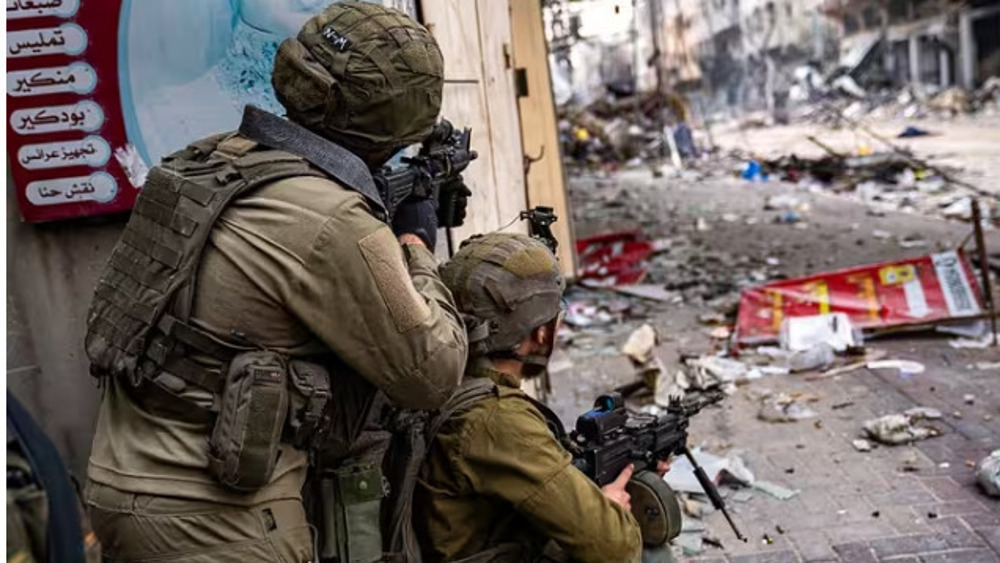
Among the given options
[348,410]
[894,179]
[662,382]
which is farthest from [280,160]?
[894,179]

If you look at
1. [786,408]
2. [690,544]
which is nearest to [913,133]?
[786,408]

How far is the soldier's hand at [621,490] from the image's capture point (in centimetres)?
230

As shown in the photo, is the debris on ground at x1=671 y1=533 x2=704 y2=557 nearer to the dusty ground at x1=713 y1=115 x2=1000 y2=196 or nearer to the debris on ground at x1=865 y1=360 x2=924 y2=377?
the debris on ground at x1=865 y1=360 x2=924 y2=377

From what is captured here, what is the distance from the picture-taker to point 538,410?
2199 millimetres

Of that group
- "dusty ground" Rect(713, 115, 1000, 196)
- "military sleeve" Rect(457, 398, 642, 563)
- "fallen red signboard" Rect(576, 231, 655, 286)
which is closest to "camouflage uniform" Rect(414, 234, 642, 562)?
"military sleeve" Rect(457, 398, 642, 563)

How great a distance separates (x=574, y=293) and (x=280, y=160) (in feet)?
21.4

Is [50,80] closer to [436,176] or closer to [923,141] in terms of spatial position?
[436,176]

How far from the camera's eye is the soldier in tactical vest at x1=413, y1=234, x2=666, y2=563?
2.05m

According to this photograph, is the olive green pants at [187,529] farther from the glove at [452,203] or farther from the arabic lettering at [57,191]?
the arabic lettering at [57,191]

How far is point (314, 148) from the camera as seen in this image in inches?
73.4

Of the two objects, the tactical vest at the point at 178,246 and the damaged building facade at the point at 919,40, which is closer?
the tactical vest at the point at 178,246

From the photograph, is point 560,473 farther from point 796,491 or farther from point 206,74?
point 796,491

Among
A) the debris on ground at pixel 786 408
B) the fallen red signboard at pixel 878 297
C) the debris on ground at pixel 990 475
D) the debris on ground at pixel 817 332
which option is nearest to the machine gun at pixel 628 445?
the debris on ground at pixel 990 475

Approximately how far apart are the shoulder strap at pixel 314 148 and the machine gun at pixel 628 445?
799 millimetres
